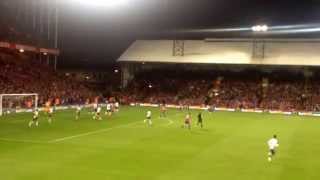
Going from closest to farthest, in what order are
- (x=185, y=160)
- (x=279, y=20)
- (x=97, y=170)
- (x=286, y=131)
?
(x=97, y=170)
(x=185, y=160)
(x=286, y=131)
(x=279, y=20)

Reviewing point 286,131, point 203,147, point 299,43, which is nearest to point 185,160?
point 203,147

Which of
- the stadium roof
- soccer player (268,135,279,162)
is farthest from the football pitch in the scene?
the stadium roof

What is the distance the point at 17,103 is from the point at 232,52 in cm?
3954

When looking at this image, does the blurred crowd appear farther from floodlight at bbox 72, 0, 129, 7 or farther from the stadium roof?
floodlight at bbox 72, 0, 129, 7

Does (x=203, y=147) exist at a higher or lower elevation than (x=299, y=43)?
lower

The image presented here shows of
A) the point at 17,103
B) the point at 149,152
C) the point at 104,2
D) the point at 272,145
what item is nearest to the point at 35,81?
the point at 17,103

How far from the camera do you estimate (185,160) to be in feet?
91.2

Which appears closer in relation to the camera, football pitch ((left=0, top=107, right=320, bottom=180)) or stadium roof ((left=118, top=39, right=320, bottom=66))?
football pitch ((left=0, top=107, right=320, bottom=180))

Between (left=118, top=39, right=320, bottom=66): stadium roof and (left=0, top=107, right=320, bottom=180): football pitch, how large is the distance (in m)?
35.0

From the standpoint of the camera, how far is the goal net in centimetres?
5452

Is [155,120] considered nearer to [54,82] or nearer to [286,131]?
[286,131]

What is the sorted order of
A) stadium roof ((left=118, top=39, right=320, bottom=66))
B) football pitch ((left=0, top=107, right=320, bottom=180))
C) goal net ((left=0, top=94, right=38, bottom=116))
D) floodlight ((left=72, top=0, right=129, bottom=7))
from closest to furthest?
football pitch ((left=0, top=107, right=320, bottom=180)) → goal net ((left=0, top=94, right=38, bottom=116)) → floodlight ((left=72, top=0, right=129, bottom=7)) → stadium roof ((left=118, top=39, right=320, bottom=66))

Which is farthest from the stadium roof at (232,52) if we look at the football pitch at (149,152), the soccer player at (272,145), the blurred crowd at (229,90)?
the soccer player at (272,145)

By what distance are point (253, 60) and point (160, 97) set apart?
55.0ft
